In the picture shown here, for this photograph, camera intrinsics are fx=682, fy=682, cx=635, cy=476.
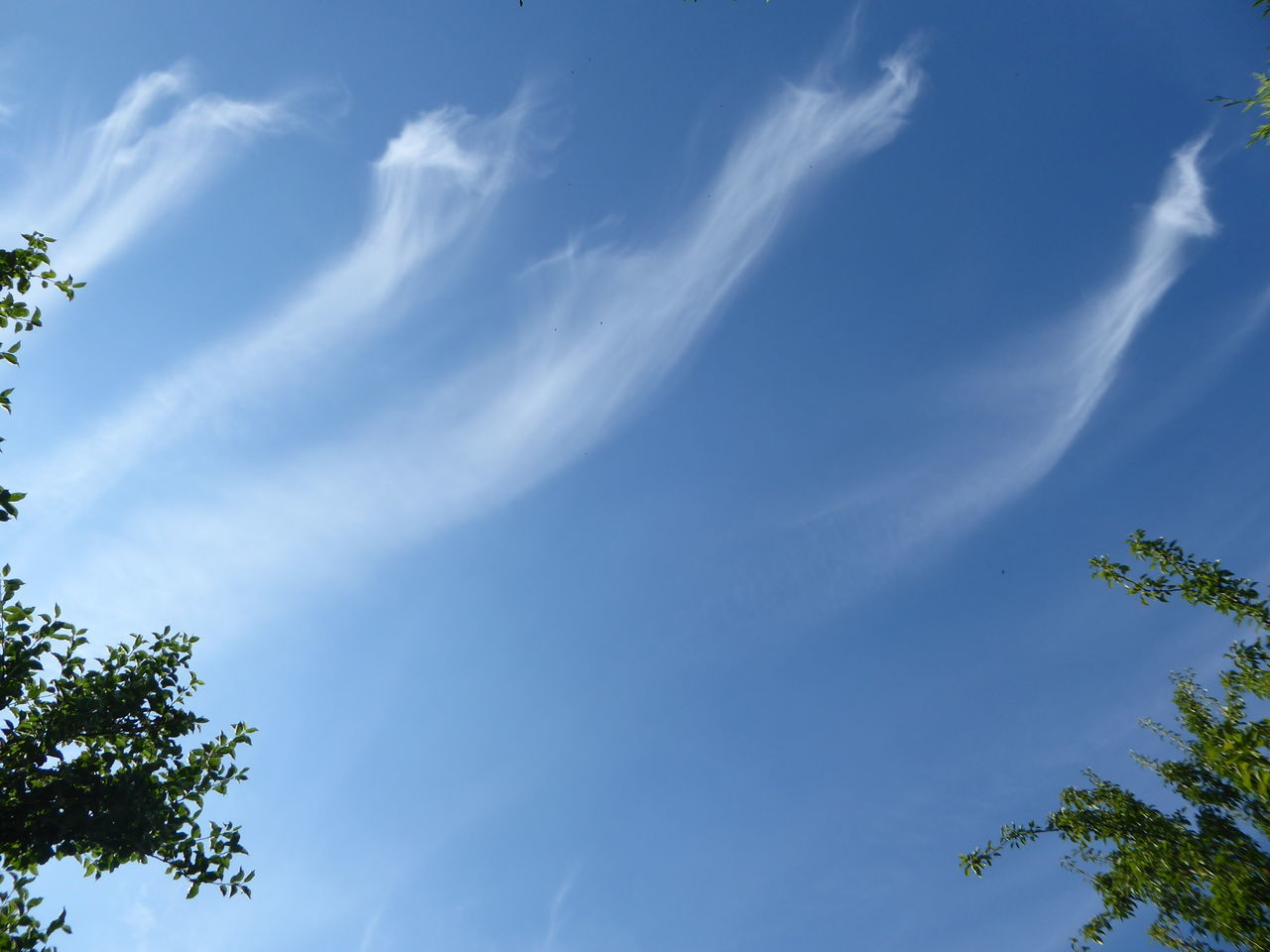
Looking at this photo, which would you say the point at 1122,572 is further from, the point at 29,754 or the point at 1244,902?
the point at 29,754

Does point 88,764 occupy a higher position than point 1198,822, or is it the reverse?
point 88,764

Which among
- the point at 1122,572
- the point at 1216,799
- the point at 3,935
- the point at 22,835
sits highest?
the point at 22,835

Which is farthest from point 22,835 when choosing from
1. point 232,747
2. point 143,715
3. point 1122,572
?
point 1122,572

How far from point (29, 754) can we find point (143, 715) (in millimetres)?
1443

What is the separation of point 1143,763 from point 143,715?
17460 millimetres

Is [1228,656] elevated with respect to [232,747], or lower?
lower

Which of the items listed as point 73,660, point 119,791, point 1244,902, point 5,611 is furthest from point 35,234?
point 1244,902

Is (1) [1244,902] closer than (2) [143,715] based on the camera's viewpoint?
Yes

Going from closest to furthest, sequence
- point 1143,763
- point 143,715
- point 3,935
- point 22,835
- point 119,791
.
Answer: point 3,935 < point 22,835 < point 119,791 < point 143,715 < point 1143,763

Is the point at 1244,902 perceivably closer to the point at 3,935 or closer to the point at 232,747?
the point at 232,747

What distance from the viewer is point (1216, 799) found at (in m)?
10.8

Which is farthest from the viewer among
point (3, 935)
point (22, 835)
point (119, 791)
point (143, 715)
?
point (143, 715)

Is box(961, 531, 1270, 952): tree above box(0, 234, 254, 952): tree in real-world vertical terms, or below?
below

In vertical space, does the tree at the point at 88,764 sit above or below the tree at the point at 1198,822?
above
